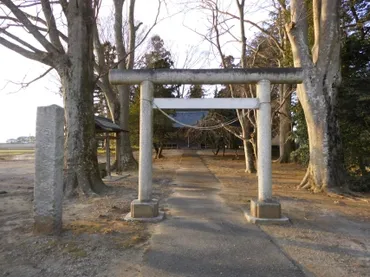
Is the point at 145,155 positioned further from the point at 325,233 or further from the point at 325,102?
the point at 325,102

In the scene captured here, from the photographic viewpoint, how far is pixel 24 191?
9805 mm

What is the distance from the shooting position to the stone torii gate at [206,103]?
6109 mm

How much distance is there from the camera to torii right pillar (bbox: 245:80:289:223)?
5.98m

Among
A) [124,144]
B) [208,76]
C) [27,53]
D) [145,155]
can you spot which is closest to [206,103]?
[208,76]

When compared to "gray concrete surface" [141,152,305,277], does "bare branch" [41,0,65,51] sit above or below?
above

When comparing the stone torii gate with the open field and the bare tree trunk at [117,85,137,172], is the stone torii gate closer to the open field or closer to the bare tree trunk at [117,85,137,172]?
the open field

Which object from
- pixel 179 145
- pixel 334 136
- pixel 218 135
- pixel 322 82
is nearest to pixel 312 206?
pixel 334 136

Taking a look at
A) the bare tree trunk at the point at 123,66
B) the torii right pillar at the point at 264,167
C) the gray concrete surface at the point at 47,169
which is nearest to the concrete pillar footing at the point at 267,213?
the torii right pillar at the point at 264,167

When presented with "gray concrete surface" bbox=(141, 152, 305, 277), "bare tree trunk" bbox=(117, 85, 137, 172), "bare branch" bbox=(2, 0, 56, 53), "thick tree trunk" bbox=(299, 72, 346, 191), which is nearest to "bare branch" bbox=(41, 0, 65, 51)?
"bare branch" bbox=(2, 0, 56, 53)

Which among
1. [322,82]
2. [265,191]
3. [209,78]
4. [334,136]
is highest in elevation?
[322,82]

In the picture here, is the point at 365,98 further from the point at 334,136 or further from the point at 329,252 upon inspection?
the point at 329,252

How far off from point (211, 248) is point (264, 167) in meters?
2.24

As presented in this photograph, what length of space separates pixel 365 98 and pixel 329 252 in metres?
6.94

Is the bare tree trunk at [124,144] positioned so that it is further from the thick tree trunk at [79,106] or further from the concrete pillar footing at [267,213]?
the concrete pillar footing at [267,213]
